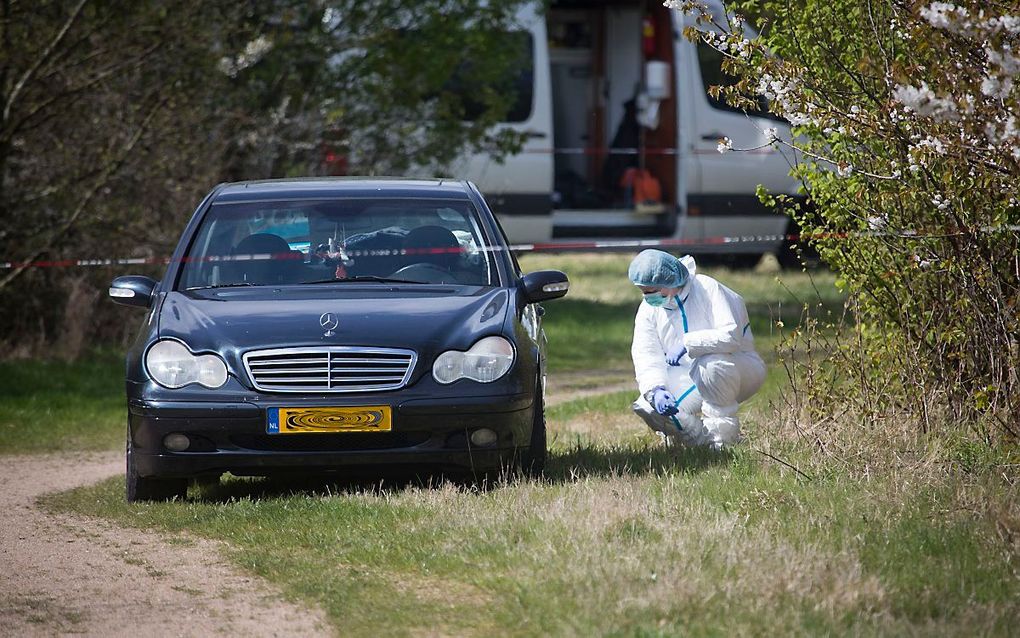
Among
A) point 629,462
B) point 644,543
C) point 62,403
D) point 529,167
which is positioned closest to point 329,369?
point 629,462

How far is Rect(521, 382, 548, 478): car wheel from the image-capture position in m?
8.16

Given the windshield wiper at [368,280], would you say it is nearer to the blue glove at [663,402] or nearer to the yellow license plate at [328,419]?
the yellow license plate at [328,419]

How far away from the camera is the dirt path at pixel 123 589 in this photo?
18.9ft

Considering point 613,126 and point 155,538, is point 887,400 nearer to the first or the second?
point 155,538

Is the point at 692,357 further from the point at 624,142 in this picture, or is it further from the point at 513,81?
the point at 624,142

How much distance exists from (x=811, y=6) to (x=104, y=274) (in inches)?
333

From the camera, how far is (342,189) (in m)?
9.15

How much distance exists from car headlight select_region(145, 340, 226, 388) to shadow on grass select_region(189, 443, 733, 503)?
2.26ft

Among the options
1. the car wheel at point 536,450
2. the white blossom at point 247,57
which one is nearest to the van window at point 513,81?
the white blossom at point 247,57

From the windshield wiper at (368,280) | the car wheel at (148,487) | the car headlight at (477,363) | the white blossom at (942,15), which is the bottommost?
the car wheel at (148,487)

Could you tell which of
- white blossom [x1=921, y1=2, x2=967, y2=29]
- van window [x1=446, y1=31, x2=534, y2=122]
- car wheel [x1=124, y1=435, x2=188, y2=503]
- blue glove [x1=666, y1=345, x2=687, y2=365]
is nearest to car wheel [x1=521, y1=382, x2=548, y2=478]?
blue glove [x1=666, y1=345, x2=687, y2=365]

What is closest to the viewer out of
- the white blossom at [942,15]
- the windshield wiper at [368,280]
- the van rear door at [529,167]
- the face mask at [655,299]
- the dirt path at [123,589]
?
the dirt path at [123,589]

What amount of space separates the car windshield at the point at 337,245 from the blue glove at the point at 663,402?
3.24 feet

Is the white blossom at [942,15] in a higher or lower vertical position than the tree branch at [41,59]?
lower
